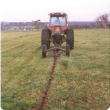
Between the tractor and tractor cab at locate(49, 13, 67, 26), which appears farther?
tractor cab at locate(49, 13, 67, 26)

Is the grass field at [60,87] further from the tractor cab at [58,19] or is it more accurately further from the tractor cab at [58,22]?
the tractor cab at [58,19]

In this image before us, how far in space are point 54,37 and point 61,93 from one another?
5856mm

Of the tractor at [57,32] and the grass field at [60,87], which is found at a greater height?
the tractor at [57,32]

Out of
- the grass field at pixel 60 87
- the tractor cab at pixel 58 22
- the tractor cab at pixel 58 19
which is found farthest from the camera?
the tractor cab at pixel 58 19

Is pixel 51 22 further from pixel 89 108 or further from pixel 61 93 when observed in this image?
pixel 89 108

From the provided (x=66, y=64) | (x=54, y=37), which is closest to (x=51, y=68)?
(x=66, y=64)

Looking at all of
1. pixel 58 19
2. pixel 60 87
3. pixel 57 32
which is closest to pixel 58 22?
pixel 58 19

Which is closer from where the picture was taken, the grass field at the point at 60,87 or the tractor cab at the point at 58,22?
the grass field at the point at 60,87

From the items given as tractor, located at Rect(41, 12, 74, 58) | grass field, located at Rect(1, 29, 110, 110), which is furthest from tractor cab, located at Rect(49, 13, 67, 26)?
grass field, located at Rect(1, 29, 110, 110)

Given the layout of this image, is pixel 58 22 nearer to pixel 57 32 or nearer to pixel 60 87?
pixel 57 32

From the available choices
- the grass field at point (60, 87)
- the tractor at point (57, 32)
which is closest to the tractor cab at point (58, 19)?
the tractor at point (57, 32)

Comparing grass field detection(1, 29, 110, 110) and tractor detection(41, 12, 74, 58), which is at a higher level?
tractor detection(41, 12, 74, 58)

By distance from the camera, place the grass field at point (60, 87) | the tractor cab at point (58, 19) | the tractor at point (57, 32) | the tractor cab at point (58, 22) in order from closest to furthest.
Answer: the grass field at point (60, 87) < the tractor at point (57, 32) < the tractor cab at point (58, 22) < the tractor cab at point (58, 19)

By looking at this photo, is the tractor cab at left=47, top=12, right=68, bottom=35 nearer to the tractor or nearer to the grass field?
the tractor
